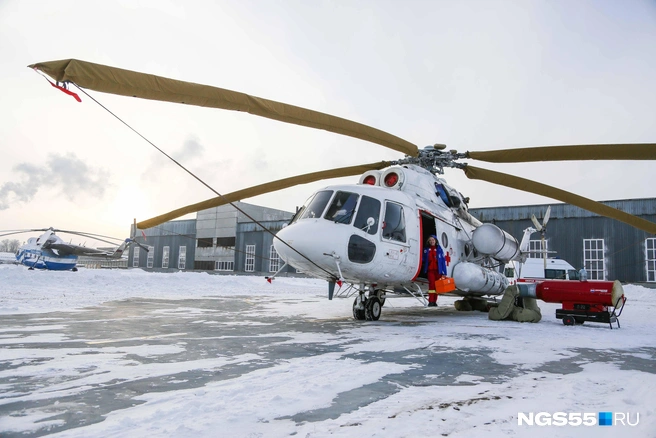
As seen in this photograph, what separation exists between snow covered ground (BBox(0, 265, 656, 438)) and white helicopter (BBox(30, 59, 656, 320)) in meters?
1.42

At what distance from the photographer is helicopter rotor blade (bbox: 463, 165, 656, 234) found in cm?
961

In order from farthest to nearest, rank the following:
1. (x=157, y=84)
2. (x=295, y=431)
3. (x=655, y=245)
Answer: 1. (x=655, y=245)
2. (x=157, y=84)
3. (x=295, y=431)

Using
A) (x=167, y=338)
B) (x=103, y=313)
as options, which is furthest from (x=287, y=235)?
(x=103, y=313)

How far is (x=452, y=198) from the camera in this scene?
11.7 m

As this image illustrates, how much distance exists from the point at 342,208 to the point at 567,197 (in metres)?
5.18

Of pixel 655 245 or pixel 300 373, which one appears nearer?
pixel 300 373

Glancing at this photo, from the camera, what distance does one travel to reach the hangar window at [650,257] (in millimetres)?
25719

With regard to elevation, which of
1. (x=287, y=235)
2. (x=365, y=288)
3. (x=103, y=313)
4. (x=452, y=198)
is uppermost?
(x=452, y=198)

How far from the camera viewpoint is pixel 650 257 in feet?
84.8

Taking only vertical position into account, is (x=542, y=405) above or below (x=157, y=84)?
below

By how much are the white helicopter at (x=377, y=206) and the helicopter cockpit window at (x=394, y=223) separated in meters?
0.02

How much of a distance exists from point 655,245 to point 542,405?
28.6m

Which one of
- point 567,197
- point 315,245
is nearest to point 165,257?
point 315,245

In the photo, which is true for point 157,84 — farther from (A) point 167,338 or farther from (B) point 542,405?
(B) point 542,405
